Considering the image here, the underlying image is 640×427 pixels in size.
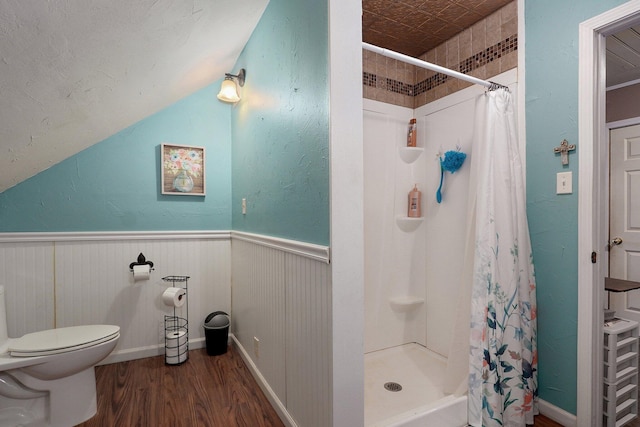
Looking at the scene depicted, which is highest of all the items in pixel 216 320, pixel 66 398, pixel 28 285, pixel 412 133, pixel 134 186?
pixel 412 133

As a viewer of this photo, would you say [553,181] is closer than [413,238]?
Yes

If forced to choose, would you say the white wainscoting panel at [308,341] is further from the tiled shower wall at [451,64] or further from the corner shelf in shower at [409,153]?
the tiled shower wall at [451,64]

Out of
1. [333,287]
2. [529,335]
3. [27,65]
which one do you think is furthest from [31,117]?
[529,335]

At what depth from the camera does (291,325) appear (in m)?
1.57

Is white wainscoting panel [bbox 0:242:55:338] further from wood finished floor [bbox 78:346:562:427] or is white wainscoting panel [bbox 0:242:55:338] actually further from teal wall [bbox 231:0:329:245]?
teal wall [bbox 231:0:329:245]

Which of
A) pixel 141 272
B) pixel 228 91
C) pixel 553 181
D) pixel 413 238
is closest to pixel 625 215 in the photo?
pixel 553 181

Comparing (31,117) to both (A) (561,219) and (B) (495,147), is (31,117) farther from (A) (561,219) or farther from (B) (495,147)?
(A) (561,219)

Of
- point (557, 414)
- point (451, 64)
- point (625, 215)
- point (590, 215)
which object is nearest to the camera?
point (590, 215)

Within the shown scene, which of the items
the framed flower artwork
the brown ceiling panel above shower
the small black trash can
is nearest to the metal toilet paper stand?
the small black trash can

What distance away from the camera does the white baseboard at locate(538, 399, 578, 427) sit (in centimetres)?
159

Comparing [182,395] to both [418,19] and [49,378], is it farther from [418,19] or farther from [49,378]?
[418,19]

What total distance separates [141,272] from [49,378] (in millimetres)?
776

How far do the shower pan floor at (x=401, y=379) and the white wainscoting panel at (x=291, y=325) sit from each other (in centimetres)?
35

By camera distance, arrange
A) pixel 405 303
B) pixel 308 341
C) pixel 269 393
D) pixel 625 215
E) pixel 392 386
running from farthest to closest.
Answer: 1. pixel 625 215
2. pixel 405 303
3. pixel 392 386
4. pixel 269 393
5. pixel 308 341
